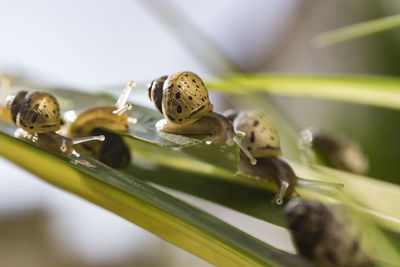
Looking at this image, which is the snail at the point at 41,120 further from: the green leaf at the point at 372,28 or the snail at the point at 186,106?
the green leaf at the point at 372,28

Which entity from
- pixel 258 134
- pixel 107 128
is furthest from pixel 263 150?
pixel 107 128

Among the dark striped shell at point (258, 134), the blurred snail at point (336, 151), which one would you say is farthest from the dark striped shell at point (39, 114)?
the blurred snail at point (336, 151)

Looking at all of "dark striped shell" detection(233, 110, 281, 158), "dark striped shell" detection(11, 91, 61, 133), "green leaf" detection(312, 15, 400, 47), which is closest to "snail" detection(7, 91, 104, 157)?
"dark striped shell" detection(11, 91, 61, 133)

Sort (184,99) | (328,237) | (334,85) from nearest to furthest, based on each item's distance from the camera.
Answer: (328,237)
(184,99)
(334,85)

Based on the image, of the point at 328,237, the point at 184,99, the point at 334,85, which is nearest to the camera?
the point at 328,237

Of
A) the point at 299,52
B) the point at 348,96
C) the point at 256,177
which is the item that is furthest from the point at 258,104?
the point at 299,52

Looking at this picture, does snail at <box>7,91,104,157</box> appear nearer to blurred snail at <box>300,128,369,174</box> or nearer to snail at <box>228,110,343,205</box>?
snail at <box>228,110,343,205</box>

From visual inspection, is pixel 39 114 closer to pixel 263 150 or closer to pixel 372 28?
pixel 263 150
